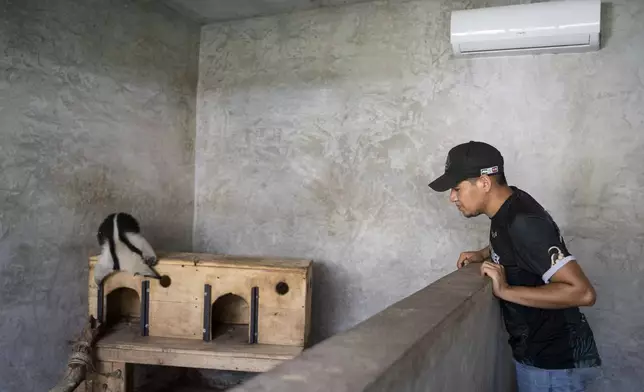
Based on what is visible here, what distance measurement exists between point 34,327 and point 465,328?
2.08 m

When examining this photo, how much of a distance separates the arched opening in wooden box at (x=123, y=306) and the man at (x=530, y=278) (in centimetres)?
179

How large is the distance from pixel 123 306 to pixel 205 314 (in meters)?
0.59

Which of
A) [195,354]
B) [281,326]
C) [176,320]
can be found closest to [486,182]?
[281,326]

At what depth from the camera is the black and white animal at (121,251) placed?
2.44 metres

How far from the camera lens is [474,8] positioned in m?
3.00

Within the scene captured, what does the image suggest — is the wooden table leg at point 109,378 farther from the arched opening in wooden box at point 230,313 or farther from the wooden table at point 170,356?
the arched opening in wooden box at point 230,313

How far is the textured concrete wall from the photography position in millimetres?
2387

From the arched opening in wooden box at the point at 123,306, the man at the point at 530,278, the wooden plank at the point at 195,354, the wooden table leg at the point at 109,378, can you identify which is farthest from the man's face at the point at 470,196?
the arched opening in wooden box at the point at 123,306

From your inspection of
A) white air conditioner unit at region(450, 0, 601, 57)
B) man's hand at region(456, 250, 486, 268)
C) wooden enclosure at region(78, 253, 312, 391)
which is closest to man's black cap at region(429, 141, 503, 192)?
man's hand at region(456, 250, 486, 268)

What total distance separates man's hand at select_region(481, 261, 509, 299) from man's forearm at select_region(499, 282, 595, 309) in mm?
97

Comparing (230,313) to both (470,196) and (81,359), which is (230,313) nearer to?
(81,359)

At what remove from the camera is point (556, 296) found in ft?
4.72

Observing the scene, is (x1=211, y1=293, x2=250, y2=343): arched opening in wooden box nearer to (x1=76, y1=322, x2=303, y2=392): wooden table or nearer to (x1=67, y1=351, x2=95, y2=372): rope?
(x1=76, y1=322, x2=303, y2=392): wooden table

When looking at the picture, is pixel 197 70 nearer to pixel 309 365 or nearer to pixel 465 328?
pixel 465 328
